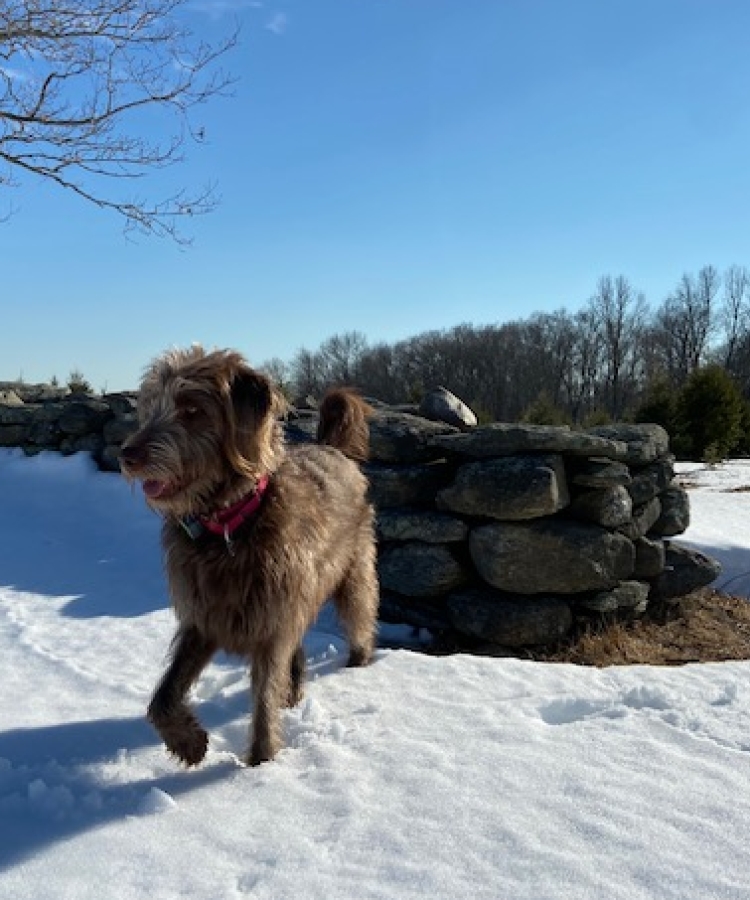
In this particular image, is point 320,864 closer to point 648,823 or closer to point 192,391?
point 648,823

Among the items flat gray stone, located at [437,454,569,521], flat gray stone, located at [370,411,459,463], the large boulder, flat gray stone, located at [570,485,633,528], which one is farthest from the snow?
the large boulder

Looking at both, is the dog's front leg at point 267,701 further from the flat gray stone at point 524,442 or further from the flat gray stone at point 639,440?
the flat gray stone at point 639,440

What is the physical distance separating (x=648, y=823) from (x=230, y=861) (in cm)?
150

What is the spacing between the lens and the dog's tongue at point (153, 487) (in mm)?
3525

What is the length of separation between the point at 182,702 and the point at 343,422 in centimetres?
259

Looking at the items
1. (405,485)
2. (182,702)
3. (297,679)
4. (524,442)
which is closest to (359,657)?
(297,679)

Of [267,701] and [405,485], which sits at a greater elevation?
[405,485]

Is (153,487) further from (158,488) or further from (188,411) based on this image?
(188,411)

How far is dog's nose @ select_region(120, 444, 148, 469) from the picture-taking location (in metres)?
3.46

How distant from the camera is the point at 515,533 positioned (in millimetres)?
7012

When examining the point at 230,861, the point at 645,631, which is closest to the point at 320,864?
the point at 230,861

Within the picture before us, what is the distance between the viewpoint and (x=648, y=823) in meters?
2.94

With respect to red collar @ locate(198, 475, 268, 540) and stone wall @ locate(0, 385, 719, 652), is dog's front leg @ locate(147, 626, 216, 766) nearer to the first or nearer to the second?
red collar @ locate(198, 475, 268, 540)

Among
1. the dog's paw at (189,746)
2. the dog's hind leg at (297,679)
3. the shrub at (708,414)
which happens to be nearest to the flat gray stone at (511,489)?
the dog's hind leg at (297,679)
